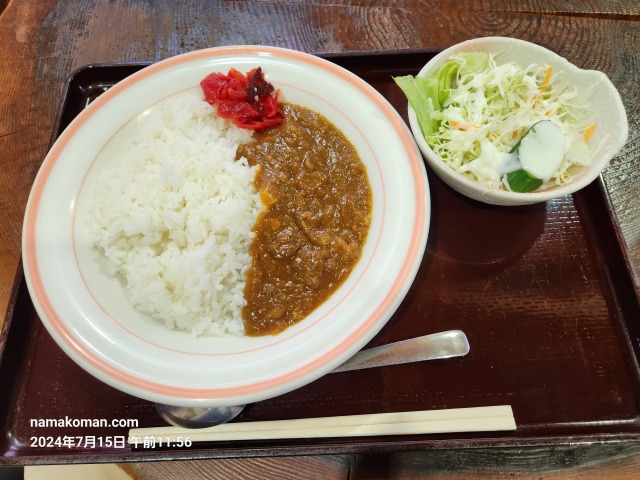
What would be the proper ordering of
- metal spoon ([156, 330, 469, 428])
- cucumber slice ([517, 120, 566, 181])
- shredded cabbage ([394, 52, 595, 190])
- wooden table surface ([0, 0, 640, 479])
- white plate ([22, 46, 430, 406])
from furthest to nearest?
wooden table surface ([0, 0, 640, 479])
shredded cabbage ([394, 52, 595, 190])
cucumber slice ([517, 120, 566, 181])
metal spoon ([156, 330, 469, 428])
white plate ([22, 46, 430, 406])

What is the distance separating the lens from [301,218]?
7.20ft

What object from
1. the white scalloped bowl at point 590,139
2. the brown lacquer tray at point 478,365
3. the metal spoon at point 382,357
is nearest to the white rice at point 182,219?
the metal spoon at point 382,357

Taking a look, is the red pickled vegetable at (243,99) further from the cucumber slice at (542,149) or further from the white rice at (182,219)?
the cucumber slice at (542,149)

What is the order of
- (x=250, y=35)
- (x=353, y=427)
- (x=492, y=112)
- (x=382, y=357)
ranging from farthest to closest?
(x=250, y=35)
(x=492, y=112)
(x=382, y=357)
(x=353, y=427)

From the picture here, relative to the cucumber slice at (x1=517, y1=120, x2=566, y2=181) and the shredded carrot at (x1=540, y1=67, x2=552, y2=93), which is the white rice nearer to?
the cucumber slice at (x1=517, y1=120, x2=566, y2=181)

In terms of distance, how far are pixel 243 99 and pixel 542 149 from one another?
1598 millimetres

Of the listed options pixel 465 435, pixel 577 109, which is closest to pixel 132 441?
pixel 465 435

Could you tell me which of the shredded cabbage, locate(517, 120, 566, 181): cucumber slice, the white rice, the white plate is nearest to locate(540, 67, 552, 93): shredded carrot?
the shredded cabbage

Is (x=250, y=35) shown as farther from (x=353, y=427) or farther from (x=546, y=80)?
(x=353, y=427)

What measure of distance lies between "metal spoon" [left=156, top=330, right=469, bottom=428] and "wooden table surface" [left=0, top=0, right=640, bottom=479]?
1.35 metres

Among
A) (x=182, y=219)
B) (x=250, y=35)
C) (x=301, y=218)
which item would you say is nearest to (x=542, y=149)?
(x=301, y=218)

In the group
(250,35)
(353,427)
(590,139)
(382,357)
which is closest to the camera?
(353,427)

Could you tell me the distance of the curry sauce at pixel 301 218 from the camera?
80.9 inches

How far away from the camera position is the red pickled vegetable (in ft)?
7.85
